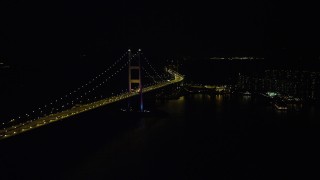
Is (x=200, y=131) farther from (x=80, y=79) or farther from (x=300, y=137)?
(x=80, y=79)

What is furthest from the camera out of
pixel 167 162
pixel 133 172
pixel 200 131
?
pixel 200 131

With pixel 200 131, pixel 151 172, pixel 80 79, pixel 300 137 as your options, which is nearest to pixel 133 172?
pixel 151 172

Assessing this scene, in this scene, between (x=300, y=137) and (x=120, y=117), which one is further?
(x=120, y=117)

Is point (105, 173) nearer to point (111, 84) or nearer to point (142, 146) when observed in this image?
point (142, 146)

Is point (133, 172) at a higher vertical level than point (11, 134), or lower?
lower

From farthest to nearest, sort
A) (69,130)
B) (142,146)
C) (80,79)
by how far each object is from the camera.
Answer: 1. (80,79)
2. (69,130)
3. (142,146)

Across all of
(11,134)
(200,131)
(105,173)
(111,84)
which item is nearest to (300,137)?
(200,131)
